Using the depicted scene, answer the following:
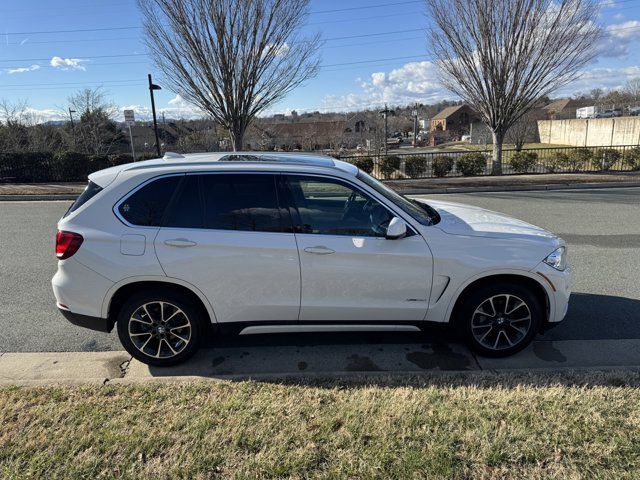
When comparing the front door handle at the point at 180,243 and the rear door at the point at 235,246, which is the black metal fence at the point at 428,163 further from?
the front door handle at the point at 180,243

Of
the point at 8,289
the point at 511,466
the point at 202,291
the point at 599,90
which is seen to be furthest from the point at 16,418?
the point at 599,90

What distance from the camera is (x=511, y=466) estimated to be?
235 cm

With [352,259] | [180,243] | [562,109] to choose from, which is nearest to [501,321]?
[352,259]

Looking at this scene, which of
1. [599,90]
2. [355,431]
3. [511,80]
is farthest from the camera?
[599,90]

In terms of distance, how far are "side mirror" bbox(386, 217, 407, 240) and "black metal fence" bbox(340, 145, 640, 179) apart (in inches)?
587

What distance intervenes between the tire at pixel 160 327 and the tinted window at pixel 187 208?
58 centimetres

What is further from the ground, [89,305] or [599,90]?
[599,90]

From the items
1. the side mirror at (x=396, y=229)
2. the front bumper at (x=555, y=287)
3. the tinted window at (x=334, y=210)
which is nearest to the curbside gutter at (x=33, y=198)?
the tinted window at (x=334, y=210)

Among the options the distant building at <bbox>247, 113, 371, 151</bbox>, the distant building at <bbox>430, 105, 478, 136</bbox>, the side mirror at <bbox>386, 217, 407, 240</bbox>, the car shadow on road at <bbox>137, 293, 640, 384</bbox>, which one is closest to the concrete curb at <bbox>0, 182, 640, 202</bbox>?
the car shadow on road at <bbox>137, 293, 640, 384</bbox>

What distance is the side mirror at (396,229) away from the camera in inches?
131

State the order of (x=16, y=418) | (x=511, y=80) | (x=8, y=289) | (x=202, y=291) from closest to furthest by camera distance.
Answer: (x=16, y=418), (x=202, y=291), (x=8, y=289), (x=511, y=80)

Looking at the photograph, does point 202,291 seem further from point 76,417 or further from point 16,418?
point 16,418

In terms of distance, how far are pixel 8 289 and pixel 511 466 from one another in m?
6.07

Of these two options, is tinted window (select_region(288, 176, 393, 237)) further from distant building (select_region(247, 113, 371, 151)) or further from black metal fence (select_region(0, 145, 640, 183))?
distant building (select_region(247, 113, 371, 151))
